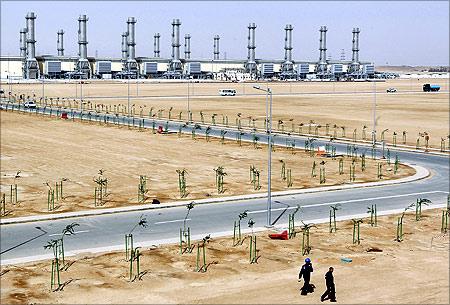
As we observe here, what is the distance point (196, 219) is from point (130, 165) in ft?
65.6

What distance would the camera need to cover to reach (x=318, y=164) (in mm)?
54219

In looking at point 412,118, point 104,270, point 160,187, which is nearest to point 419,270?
point 104,270

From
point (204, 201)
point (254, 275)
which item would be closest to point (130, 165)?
point (204, 201)

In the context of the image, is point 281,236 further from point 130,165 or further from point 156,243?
point 130,165

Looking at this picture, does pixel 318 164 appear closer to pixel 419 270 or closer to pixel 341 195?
pixel 341 195

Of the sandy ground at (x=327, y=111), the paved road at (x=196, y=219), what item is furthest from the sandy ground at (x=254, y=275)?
the sandy ground at (x=327, y=111)

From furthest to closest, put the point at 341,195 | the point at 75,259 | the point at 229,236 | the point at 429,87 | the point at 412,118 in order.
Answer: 1. the point at 429,87
2. the point at 412,118
3. the point at 341,195
4. the point at 229,236
5. the point at 75,259

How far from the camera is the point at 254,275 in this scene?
79.1 feet

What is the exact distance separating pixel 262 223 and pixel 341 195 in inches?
378

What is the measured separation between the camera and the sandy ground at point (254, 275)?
21.5 meters

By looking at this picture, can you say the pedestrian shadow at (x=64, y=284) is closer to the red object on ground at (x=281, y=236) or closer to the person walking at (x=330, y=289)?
the person walking at (x=330, y=289)

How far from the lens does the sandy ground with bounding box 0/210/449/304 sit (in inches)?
847

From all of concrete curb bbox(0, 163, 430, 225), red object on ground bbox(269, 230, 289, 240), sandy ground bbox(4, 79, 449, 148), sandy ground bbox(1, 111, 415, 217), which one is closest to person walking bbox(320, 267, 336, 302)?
red object on ground bbox(269, 230, 289, 240)

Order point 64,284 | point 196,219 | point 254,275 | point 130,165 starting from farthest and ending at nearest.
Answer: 1. point 130,165
2. point 196,219
3. point 254,275
4. point 64,284
